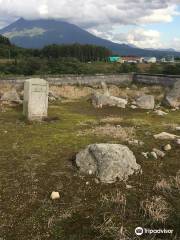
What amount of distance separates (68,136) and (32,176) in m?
4.36

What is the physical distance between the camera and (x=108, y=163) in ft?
29.3

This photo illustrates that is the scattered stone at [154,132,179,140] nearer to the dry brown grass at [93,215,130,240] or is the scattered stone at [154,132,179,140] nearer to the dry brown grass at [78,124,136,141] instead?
the dry brown grass at [78,124,136,141]

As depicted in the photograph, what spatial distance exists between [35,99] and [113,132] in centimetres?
453

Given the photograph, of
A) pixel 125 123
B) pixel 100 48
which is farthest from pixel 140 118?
pixel 100 48

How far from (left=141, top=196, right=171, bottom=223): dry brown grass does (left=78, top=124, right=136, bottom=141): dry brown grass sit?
16.7 feet

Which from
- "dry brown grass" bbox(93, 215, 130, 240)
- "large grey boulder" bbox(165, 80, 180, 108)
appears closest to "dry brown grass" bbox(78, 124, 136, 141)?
"dry brown grass" bbox(93, 215, 130, 240)

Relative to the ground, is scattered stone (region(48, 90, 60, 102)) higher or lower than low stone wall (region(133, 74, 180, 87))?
lower

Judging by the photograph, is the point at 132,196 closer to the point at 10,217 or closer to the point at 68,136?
the point at 10,217

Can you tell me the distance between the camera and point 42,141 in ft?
40.6

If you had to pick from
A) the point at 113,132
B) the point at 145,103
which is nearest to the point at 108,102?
the point at 145,103

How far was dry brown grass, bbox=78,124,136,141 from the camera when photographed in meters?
13.0

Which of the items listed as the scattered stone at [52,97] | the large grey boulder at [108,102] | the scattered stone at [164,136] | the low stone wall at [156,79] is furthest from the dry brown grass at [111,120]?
the low stone wall at [156,79]

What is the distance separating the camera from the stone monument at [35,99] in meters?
16.0

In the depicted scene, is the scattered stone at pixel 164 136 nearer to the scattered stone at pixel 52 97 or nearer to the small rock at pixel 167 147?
the small rock at pixel 167 147
